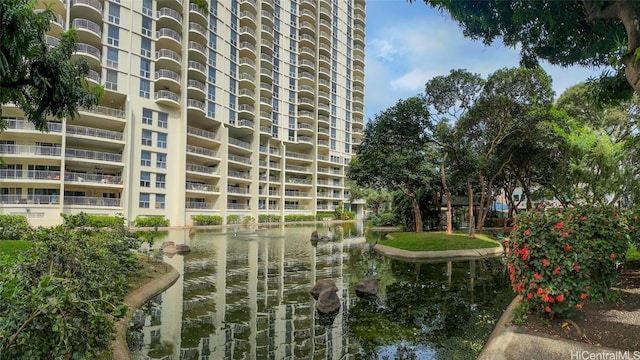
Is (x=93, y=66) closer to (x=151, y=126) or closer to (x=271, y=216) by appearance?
(x=151, y=126)

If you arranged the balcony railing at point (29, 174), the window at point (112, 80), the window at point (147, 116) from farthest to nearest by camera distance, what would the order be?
the window at point (147, 116)
the window at point (112, 80)
the balcony railing at point (29, 174)

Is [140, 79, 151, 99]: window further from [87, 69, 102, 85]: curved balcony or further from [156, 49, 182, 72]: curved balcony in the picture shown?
[87, 69, 102, 85]: curved balcony

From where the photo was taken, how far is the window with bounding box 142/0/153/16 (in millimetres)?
39625

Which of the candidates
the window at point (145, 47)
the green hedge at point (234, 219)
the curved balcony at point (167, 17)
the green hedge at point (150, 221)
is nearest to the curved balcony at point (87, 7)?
the window at point (145, 47)

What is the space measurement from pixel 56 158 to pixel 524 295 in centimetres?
3807

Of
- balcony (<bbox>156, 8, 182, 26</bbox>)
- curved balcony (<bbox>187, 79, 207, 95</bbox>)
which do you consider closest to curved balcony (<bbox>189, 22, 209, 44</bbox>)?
balcony (<bbox>156, 8, 182, 26</bbox>)

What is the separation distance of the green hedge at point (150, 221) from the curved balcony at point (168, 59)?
16.8 m

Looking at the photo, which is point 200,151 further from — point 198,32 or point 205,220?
point 198,32

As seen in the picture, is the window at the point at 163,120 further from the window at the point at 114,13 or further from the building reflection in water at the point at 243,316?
the building reflection in water at the point at 243,316

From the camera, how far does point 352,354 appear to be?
6730 mm

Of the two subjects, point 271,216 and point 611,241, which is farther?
point 271,216

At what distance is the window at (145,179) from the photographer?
3893cm

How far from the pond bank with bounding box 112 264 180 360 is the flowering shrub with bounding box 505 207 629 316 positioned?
6.28 meters

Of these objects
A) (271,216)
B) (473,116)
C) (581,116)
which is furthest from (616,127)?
(271,216)
